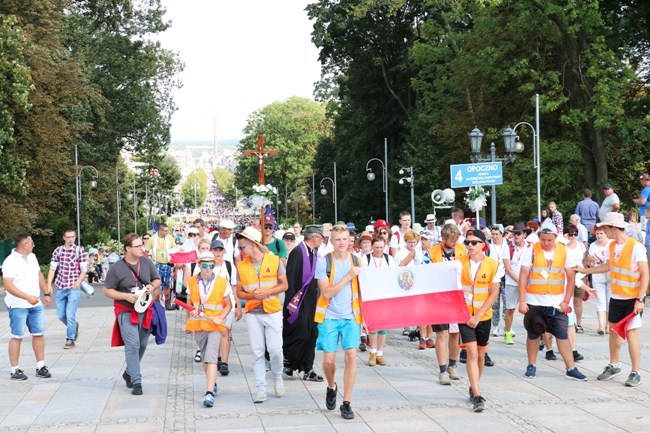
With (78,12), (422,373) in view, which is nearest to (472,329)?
(422,373)

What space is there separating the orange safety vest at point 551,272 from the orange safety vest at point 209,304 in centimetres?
348

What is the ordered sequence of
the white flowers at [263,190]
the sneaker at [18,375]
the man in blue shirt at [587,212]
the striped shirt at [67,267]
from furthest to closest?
the man in blue shirt at [587,212] → the white flowers at [263,190] → the striped shirt at [67,267] → the sneaker at [18,375]

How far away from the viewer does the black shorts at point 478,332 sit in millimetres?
9414

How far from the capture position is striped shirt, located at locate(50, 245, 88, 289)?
14.3 m

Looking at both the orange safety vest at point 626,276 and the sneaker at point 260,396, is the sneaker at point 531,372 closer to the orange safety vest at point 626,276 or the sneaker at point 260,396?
the orange safety vest at point 626,276

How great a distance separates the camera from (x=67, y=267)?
1433 cm

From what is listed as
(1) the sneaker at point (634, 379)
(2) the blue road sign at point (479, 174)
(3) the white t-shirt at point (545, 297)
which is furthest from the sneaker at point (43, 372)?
(2) the blue road sign at point (479, 174)

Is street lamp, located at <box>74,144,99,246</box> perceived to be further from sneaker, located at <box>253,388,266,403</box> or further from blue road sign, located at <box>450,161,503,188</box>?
sneaker, located at <box>253,388,266,403</box>

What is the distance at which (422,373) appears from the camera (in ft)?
37.3

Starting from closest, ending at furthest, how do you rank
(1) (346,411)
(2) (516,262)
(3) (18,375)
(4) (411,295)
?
(1) (346,411)
(4) (411,295)
(3) (18,375)
(2) (516,262)

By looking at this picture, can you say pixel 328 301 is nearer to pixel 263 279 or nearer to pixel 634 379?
pixel 263 279

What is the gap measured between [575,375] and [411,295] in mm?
2154

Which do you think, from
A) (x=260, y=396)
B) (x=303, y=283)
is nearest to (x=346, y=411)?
(x=260, y=396)

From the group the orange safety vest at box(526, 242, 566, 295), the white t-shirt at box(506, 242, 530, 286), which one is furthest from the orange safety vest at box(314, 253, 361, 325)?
the white t-shirt at box(506, 242, 530, 286)
